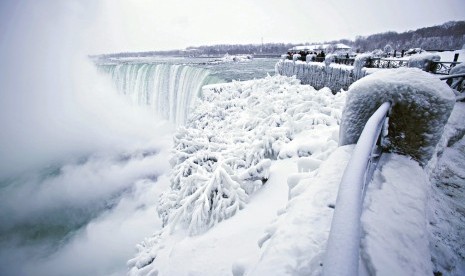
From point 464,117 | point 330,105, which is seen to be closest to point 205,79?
point 330,105

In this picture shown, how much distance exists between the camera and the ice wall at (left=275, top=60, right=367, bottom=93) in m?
14.5

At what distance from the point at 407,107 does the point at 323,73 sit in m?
16.5

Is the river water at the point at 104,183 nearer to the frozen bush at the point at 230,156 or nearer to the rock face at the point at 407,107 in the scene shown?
the frozen bush at the point at 230,156

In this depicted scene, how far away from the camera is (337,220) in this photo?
3.01 ft

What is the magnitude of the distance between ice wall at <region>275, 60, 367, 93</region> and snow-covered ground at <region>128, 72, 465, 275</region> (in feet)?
21.6

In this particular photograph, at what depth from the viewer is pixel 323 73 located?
17.2m

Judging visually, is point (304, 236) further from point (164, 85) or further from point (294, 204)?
point (164, 85)

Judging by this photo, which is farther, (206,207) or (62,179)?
(62,179)

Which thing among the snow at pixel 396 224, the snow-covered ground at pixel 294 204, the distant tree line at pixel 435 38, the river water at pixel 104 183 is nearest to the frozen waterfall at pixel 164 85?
the river water at pixel 104 183

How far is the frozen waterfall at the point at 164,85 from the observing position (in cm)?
2416

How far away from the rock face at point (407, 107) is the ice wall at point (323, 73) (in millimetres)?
12581

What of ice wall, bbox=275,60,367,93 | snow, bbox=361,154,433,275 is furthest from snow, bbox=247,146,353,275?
ice wall, bbox=275,60,367,93

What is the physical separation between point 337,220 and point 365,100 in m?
1.82

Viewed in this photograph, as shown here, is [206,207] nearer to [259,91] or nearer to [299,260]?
[299,260]
